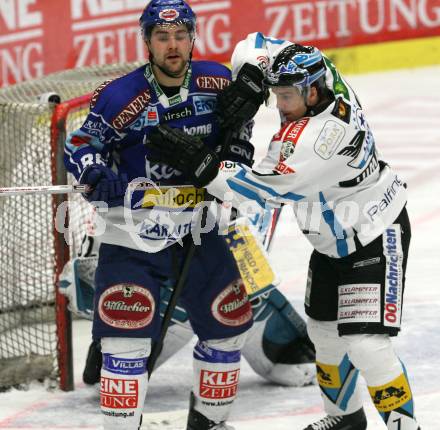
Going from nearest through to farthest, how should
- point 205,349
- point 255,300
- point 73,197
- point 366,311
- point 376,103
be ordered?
point 366,311 < point 205,349 < point 255,300 < point 73,197 < point 376,103

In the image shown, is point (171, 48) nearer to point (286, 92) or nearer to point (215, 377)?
point (286, 92)

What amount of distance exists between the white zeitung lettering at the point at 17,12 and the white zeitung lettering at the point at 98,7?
313mm

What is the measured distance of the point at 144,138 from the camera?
4254 mm

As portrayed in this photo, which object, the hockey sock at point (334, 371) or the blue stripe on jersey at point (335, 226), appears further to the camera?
the hockey sock at point (334, 371)

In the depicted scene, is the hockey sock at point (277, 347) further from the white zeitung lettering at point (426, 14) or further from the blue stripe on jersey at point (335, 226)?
the white zeitung lettering at point (426, 14)

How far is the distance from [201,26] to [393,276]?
21.6 feet

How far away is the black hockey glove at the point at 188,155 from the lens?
4.07 meters

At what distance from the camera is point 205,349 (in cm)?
450

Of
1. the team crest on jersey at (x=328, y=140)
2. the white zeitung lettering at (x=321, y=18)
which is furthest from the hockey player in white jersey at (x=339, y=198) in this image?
the white zeitung lettering at (x=321, y=18)

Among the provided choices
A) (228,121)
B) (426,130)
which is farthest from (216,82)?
(426,130)

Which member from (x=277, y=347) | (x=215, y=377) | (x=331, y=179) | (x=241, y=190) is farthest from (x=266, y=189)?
(x=277, y=347)

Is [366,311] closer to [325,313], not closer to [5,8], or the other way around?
[325,313]

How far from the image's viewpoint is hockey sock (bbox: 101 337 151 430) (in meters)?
4.25

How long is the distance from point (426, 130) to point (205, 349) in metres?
5.18
